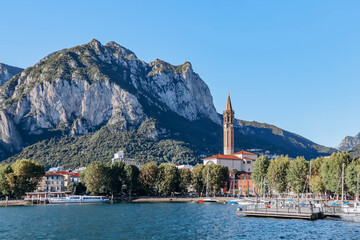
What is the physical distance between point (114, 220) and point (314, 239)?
38.9 metres

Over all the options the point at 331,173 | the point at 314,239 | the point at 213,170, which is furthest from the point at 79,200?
the point at 314,239

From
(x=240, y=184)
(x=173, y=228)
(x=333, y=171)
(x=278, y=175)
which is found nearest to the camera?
(x=173, y=228)

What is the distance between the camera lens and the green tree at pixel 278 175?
13338cm

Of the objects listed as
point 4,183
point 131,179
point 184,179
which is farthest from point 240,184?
point 4,183

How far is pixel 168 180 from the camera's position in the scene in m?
151

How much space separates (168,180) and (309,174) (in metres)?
52.8

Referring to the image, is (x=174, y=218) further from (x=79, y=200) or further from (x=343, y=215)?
(x=79, y=200)

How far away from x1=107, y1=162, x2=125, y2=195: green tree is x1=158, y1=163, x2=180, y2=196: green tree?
46.5 ft

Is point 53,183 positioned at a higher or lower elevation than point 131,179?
lower

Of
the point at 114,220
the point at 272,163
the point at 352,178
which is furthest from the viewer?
the point at 272,163

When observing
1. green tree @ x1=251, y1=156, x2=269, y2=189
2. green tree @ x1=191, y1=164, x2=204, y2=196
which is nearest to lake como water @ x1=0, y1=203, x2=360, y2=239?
green tree @ x1=251, y1=156, x2=269, y2=189

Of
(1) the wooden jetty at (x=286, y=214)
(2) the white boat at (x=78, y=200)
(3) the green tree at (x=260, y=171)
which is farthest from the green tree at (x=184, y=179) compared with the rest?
(1) the wooden jetty at (x=286, y=214)

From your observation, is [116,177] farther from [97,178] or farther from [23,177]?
[23,177]

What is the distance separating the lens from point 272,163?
13875 centimetres
